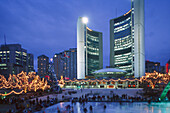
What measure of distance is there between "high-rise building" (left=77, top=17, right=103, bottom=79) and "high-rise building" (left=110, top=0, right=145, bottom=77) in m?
13.5

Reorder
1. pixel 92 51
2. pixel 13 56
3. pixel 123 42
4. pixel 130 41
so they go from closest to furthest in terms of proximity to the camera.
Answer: pixel 130 41, pixel 123 42, pixel 92 51, pixel 13 56

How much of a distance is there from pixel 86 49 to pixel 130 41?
29462 mm

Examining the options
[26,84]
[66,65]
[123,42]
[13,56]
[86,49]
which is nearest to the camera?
[26,84]

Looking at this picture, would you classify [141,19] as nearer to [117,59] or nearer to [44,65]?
[117,59]

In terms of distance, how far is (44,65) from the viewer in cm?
17888

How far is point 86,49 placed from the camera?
104500 millimetres

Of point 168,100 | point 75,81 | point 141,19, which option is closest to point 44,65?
point 75,81

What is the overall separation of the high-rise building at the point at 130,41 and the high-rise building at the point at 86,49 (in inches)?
532

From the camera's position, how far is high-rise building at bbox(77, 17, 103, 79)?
102 metres

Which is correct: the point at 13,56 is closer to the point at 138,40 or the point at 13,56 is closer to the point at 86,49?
the point at 86,49

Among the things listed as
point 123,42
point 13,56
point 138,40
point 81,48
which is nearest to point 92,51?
point 81,48

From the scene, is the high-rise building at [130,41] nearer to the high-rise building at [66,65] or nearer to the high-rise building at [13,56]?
the high-rise building at [66,65]

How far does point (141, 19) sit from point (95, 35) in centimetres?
A: 4963

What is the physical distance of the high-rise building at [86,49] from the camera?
10219cm
